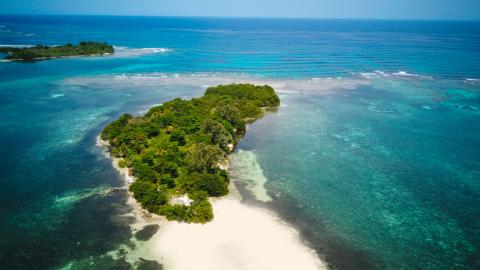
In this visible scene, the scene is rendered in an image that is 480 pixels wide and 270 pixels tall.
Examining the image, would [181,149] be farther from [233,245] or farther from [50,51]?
[50,51]

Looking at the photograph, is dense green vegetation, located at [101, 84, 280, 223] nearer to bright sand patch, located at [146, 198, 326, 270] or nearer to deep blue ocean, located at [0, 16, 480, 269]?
bright sand patch, located at [146, 198, 326, 270]

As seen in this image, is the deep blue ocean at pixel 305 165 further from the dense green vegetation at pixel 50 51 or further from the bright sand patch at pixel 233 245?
the dense green vegetation at pixel 50 51

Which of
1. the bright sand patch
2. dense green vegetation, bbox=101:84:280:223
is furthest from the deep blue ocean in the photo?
dense green vegetation, bbox=101:84:280:223

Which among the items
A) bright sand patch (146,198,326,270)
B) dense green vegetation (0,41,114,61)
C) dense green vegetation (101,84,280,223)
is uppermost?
dense green vegetation (0,41,114,61)

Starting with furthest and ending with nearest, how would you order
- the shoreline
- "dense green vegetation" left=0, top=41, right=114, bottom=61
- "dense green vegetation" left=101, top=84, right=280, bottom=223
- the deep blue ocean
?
"dense green vegetation" left=0, top=41, right=114, bottom=61 → "dense green vegetation" left=101, top=84, right=280, bottom=223 → the deep blue ocean → the shoreline

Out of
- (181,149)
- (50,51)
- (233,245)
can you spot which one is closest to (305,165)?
(181,149)

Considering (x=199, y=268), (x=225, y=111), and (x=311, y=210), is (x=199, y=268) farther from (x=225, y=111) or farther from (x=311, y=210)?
(x=225, y=111)

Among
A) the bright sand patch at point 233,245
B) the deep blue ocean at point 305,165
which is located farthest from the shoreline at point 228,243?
the deep blue ocean at point 305,165
